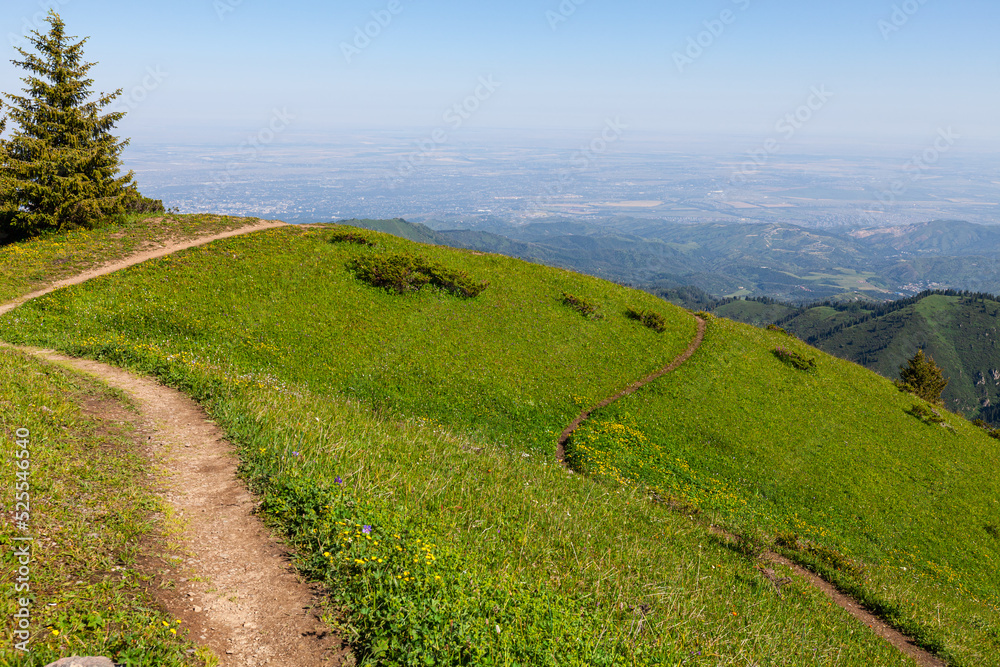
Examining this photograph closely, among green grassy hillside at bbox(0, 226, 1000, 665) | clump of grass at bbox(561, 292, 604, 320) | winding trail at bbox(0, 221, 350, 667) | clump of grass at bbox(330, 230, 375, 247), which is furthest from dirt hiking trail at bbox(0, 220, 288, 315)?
clump of grass at bbox(561, 292, 604, 320)

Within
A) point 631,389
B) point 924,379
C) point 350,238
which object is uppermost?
point 350,238

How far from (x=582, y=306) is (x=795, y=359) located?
61.9 ft

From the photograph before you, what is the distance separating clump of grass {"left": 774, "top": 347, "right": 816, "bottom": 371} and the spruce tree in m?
56.2

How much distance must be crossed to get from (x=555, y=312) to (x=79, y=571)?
106 feet

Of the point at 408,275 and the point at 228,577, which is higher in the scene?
the point at 408,275

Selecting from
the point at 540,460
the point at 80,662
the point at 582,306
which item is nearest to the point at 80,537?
the point at 80,662

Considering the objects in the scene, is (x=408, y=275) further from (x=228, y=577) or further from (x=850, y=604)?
(x=850, y=604)

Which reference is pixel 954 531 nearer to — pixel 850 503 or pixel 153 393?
pixel 850 503

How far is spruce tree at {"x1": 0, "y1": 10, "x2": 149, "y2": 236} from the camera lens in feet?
103

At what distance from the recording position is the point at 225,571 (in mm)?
7449

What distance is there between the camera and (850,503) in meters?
25.7

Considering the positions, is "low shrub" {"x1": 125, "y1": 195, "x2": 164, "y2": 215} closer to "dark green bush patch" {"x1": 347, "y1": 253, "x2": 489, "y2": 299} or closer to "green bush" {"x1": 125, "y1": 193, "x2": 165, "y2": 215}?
"green bush" {"x1": 125, "y1": 193, "x2": 165, "y2": 215}

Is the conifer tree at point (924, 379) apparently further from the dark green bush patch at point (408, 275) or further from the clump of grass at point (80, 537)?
the clump of grass at point (80, 537)

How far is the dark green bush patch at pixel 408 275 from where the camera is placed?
33156mm
